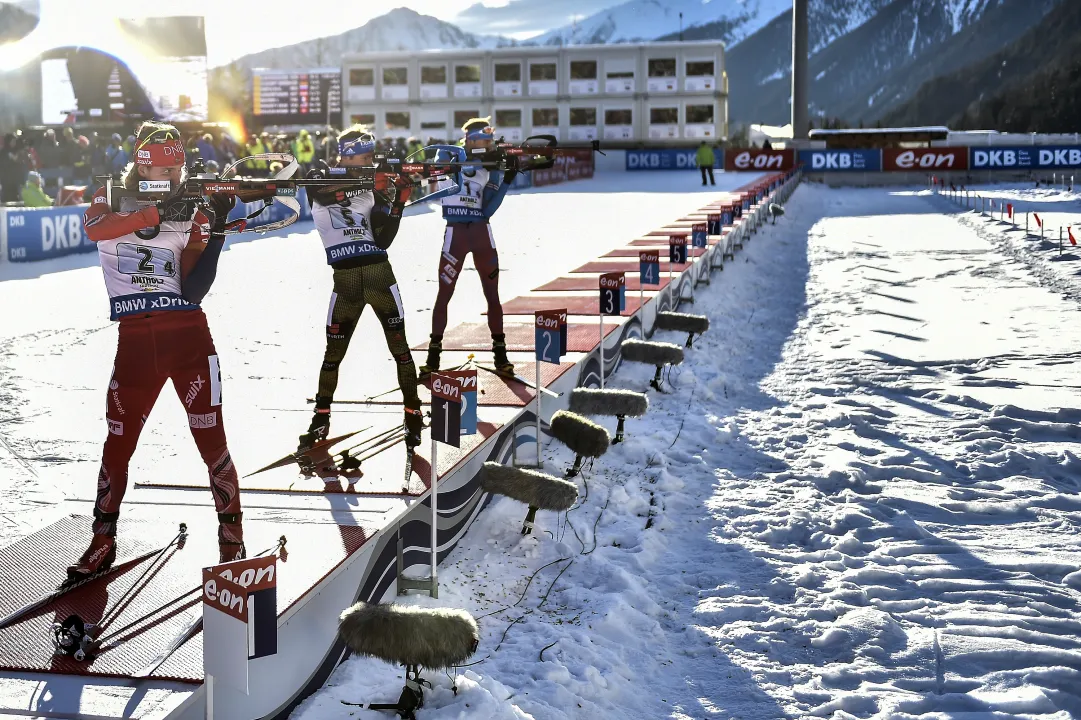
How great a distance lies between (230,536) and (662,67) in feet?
237

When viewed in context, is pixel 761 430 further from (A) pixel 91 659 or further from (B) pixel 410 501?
(A) pixel 91 659

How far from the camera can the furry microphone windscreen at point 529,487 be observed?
6840mm

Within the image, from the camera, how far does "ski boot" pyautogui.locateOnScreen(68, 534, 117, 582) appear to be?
5.02m

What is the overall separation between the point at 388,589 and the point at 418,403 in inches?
68.9

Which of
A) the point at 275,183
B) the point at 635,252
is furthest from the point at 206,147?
the point at 275,183

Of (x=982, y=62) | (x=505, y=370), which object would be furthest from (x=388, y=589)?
(x=982, y=62)

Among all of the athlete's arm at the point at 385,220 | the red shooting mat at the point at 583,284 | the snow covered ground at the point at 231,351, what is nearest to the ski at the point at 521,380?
the snow covered ground at the point at 231,351

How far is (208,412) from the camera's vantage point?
200 inches

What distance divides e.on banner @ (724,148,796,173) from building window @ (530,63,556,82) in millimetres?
24024

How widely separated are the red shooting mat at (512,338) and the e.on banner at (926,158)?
39.7m

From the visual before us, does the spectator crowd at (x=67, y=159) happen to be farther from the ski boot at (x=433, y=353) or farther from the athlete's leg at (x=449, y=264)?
the ski boot at (x=433, y=353)

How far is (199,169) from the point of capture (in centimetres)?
548

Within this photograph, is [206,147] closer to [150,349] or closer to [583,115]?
[150,349]

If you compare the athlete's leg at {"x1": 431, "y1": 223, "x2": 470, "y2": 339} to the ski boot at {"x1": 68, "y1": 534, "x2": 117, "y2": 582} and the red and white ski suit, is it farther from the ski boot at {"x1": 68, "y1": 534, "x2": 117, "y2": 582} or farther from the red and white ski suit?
the ski boot at {"x1": 68, "y1": 534, "x2": 117, "y2": 582}
